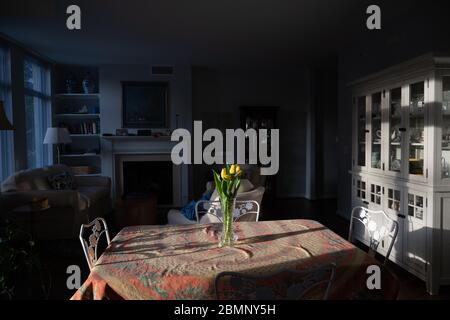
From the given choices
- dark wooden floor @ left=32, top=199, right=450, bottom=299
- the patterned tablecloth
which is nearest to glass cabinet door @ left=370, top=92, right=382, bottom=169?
dark wooden floor @ left=32, top=199, right=450, bottom=299

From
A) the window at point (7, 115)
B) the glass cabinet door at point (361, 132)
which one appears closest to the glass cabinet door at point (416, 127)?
the glass cabinet door at point (361, 132)

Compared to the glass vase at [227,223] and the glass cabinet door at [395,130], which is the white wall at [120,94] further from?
the glass vase at [227,223]

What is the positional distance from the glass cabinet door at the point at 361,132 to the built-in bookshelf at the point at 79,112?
15.3 ft

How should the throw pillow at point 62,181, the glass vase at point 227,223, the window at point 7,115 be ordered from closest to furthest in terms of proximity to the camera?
the glass vase at point 227,223 < the window at point 7,115 < the throw pillow at point 62,181

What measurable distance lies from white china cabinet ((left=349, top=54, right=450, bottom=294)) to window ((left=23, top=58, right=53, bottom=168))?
502cm

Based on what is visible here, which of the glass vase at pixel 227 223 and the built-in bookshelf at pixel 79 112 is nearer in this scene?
the glass vase at pixel 227 223

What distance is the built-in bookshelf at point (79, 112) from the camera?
6565mm

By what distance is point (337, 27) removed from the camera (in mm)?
4328

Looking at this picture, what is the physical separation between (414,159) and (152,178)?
4.79 meters

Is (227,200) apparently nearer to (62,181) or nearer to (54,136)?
(62,181)

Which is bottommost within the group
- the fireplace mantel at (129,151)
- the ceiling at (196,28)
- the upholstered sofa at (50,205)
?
the upholstered sofa at (50,205)

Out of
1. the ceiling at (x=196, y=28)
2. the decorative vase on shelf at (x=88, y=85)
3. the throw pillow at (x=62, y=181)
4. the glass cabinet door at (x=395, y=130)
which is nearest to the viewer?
the glass cabinet door at (x=395, y=130)

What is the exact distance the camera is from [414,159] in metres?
3.10
